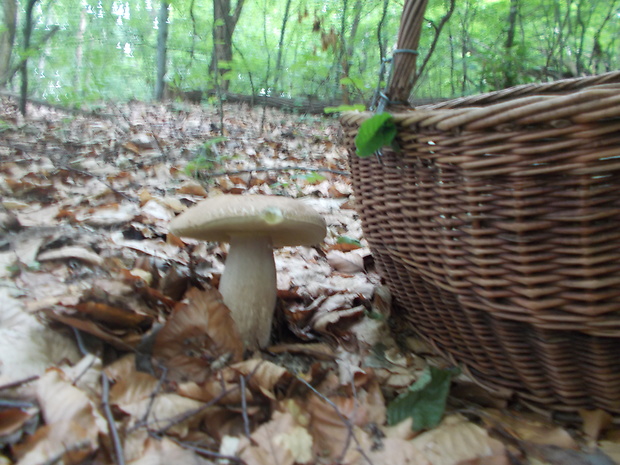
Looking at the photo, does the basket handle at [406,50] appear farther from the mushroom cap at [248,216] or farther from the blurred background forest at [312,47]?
the blurred background forest at [312,47]

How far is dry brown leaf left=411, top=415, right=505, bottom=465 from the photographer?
34.9 inches

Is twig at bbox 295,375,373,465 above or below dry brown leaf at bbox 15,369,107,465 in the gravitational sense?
below

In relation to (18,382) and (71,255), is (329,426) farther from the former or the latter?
(71,255)

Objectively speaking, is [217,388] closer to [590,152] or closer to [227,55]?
[590,152]

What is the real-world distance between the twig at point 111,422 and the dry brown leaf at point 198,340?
0.52ft

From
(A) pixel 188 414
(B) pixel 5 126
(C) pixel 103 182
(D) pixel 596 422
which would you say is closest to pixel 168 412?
(A) pixel 188 414

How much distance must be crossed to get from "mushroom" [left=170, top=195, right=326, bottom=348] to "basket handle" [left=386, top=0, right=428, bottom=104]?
466 mm

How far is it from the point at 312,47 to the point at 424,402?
6.78 meters

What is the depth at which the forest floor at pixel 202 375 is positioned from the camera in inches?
31.3

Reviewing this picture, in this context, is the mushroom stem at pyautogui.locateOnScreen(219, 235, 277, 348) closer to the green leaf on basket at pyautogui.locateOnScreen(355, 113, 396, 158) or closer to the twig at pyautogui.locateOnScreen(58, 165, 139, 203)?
the green leaf on basket at pyautogui.locateOnScreen(355, 113, 396, 158)

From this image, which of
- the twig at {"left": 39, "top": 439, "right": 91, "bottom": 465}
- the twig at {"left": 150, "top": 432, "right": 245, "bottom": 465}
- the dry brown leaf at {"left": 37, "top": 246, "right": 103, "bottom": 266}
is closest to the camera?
the twig at {"left": 39, "top": 439, "right": 91, "bottom": 465}

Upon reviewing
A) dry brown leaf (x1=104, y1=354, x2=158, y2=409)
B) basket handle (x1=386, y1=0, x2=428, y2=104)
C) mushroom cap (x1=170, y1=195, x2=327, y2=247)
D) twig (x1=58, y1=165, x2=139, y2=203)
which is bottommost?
dry brown leaf (x1=104, y1=354, x2=158, y2=409)

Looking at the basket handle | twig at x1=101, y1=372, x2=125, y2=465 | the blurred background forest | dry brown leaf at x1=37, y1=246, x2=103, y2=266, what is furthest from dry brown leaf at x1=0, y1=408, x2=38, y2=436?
the blurred background forest

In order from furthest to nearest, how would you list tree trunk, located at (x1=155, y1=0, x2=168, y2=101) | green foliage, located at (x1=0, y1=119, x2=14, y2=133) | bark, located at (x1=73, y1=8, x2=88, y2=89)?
bark, located at (x1=73, y1=8, x2=88, y2=89) → tree trunk, located at (x1=155, y1=0, x2=168, y2=101) → green foliage, located at (x1=0, y1=119, x2=14, y2=133)
